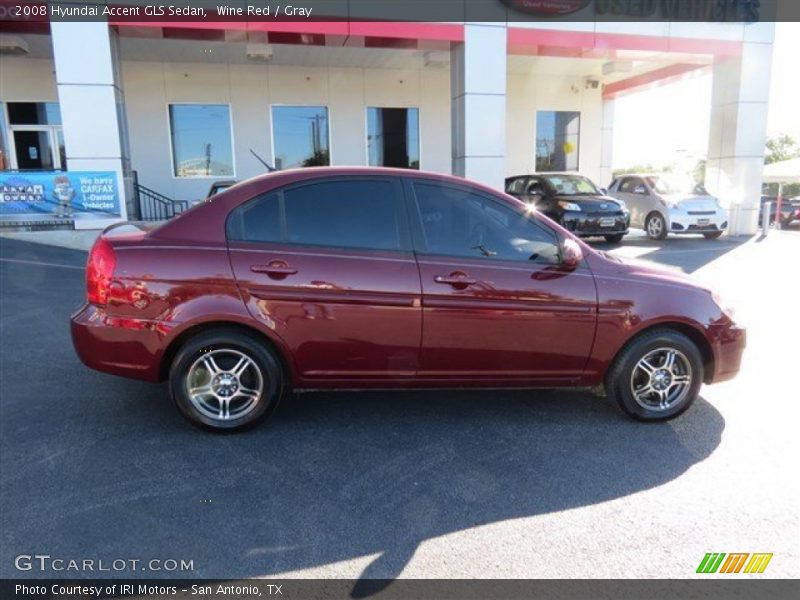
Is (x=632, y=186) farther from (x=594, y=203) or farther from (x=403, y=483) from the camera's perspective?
(x=403, y=483)

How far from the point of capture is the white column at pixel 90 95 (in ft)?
35.0

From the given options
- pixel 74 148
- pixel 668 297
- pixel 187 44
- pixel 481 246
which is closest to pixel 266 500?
pixel 481 246

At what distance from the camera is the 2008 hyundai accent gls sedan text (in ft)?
11.9

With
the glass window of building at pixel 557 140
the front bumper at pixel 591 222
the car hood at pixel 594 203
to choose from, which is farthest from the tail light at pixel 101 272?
the glass window of building at pixel 557 140

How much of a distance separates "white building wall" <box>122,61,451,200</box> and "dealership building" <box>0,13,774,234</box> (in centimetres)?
4

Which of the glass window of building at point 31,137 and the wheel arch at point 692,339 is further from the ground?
the glass window of building at point 31,137

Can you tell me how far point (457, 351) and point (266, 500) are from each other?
4.90ft

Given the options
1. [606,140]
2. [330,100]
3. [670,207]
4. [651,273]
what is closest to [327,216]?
[651,273]

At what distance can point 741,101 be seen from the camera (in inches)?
606

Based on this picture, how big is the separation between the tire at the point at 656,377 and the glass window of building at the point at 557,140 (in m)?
17.4

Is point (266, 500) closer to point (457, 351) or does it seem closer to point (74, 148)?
point (457, 351)

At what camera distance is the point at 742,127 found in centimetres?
1556

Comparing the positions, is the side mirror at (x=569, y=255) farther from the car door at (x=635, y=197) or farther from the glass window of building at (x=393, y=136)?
the glass window of building at (x=393, y=136)

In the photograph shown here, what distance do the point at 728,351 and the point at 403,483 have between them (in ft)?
8.21
